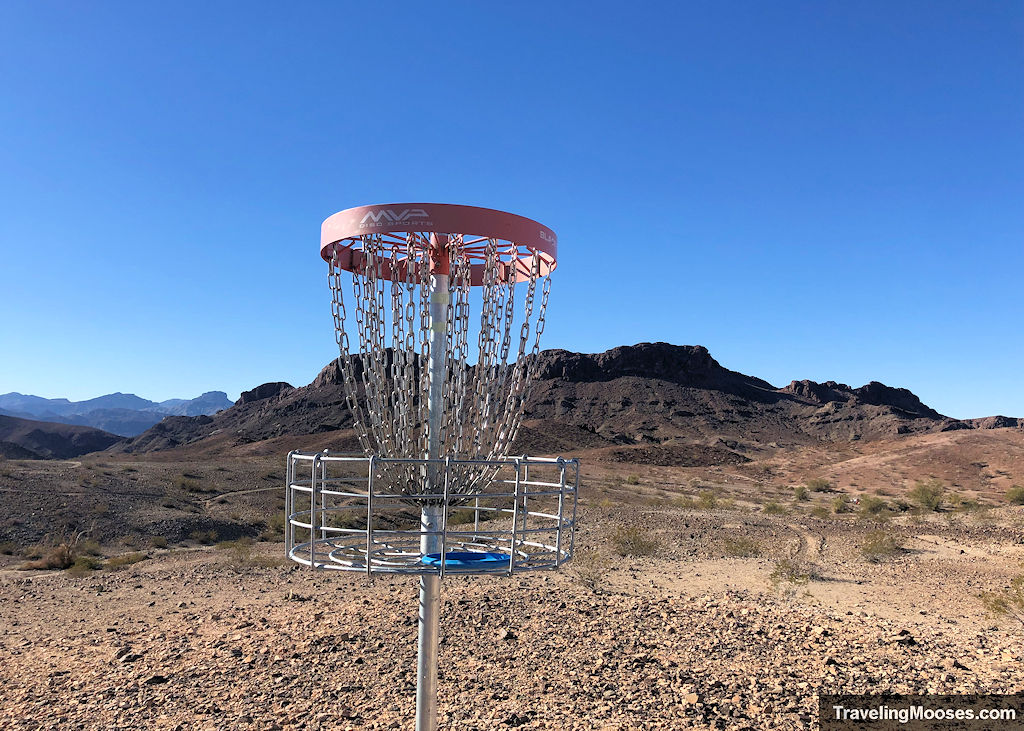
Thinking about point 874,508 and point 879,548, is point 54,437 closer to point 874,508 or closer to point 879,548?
point 874,508

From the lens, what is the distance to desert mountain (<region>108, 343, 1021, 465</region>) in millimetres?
63375

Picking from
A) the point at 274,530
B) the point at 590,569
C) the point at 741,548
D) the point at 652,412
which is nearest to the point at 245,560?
the point at 274,530

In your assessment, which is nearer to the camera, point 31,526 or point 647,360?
point 31,526

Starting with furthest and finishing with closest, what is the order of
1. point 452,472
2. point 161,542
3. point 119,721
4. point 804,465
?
point 804,465, point 161,542, point 119,721, point 452,472

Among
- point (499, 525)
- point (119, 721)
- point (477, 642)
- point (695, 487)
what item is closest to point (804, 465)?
point (695, 487)

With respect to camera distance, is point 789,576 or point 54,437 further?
point 54,437

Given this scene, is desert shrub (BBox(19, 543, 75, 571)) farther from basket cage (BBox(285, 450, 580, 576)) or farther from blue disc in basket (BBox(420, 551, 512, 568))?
blue disc in basket (BBox(420, 551, 512, 568))

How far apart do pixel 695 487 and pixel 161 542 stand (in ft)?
76.9

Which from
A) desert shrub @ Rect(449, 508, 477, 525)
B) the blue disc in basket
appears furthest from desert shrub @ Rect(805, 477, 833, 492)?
the blue disc in basket

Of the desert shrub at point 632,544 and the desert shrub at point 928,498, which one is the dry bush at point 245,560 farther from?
the desert shrub at point 928,498

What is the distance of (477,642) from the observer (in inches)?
332

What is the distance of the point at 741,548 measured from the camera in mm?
14336

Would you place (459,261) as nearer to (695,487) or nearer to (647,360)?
(695,487)

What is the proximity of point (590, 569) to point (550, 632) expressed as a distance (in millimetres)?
3491
